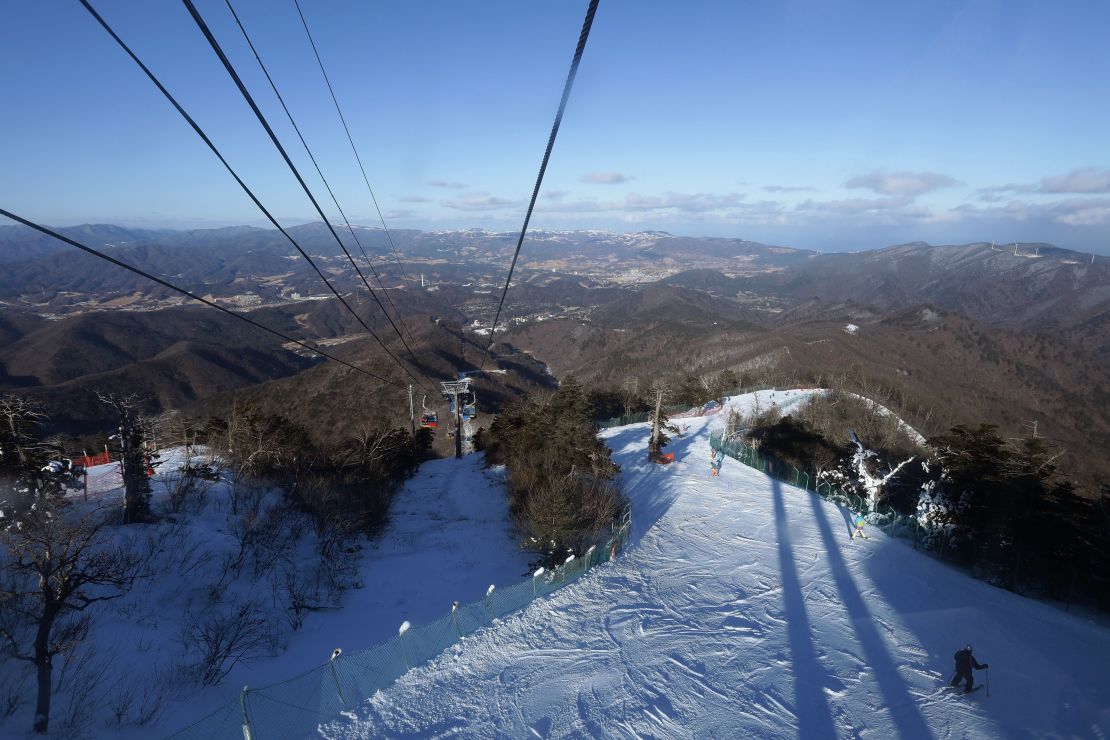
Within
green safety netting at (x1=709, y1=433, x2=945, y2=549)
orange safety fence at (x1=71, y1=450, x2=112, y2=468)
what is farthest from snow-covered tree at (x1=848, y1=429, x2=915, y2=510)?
orange safety fence at (x1=71, y1=450, x2=112, y2=468)

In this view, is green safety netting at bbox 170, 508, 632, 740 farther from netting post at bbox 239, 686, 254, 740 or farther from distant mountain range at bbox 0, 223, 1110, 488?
distant mountain range at bbox 0, 223, 1110, 488

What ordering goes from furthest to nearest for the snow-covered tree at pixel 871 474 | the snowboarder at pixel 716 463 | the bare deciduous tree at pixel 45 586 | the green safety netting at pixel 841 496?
the snowboarder at pixel 716 463, the snow-covered tree at pixel 871 474, the green safety netting at pixel 841 496, the bare deciduous tree at pixel 45 586

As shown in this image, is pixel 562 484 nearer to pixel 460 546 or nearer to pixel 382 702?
pixel 460 546

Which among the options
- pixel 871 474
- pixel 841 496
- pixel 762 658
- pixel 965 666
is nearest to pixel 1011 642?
pixel 965 666

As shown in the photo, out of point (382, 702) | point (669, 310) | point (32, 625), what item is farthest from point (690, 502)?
point (669, 310)

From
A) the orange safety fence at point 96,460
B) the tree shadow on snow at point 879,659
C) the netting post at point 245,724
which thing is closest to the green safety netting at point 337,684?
the netting post at point 245,724

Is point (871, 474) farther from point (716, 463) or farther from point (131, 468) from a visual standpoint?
point (131, 468)

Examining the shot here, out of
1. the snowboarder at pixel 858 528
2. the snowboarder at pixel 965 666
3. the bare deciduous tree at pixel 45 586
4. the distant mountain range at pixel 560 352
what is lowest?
the distant mountain range at pixel 560 352

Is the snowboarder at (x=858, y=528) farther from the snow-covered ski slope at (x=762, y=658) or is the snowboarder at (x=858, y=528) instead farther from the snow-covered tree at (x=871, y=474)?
the snow-covered tree at (x=871, y=474)
